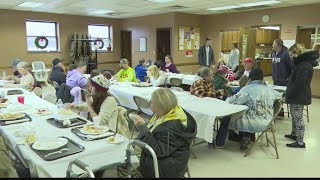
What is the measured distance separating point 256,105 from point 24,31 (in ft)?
26.7

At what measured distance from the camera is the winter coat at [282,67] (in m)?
4.82

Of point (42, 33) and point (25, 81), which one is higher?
point (42, 33)

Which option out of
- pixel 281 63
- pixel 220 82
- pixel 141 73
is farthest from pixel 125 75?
pixel 281 63

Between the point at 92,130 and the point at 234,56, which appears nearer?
the point at 92,130

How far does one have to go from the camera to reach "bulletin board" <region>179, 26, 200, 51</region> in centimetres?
916

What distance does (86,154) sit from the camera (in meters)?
1.77

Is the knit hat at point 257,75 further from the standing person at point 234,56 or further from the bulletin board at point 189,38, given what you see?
the bulletin board at point 189,38

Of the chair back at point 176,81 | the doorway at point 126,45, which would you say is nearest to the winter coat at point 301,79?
the chair back at point 176,81

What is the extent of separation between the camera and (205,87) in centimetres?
384

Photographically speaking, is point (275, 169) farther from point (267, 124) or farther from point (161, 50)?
point (161, 50)

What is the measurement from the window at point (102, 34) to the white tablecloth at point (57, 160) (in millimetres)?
8388

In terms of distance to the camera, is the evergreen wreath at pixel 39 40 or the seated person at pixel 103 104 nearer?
the seated person at pixel 103 104

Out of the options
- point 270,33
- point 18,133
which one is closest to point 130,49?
point 270,33

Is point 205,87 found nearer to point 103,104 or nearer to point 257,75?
point 257,75
